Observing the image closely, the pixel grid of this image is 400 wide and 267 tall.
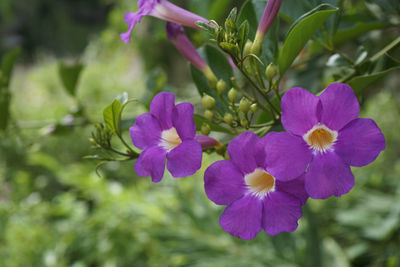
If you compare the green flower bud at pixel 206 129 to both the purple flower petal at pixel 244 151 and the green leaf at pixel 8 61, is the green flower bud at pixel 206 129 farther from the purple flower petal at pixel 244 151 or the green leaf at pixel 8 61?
the green leaf at pixel 8 61

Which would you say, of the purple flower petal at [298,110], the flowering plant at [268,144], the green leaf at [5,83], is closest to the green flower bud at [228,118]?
the flowering plant at [268,144]

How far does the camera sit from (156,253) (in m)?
1.90

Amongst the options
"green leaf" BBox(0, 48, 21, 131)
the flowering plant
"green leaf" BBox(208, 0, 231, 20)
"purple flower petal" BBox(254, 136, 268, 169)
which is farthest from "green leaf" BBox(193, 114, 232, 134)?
"green leaf" BBox(0, 48, 21, 131)

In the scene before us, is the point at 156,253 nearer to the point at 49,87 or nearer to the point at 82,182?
the point at 82,182

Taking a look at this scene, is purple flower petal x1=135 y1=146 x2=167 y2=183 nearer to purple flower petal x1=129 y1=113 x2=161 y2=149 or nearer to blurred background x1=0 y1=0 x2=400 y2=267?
purple flower petal x1=129 y1=113 x2=161 y2=149

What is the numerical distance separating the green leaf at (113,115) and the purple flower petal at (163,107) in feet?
0.18

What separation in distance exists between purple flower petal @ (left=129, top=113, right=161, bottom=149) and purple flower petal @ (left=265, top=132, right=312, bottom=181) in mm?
119

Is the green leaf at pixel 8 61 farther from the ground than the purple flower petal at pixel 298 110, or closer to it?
closer to it

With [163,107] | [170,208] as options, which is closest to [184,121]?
[163,107]

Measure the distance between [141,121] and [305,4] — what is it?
26 centimetres

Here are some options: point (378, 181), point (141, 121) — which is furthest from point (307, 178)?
point (378, 181)

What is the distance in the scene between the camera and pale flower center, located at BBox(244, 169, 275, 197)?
312 millimetres

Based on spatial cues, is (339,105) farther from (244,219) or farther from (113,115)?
(113,115)

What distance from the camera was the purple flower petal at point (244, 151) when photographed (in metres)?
0.30
